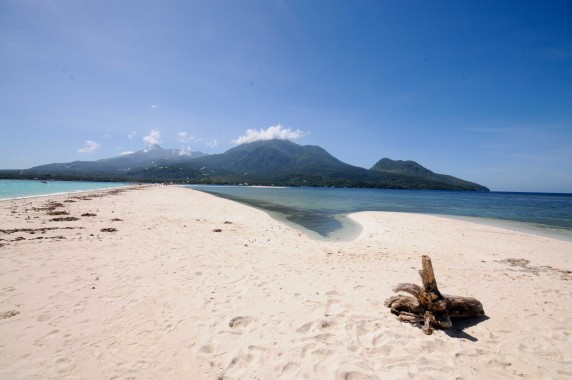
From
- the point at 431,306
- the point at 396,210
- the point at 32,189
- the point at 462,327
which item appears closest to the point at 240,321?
the point at 431,306

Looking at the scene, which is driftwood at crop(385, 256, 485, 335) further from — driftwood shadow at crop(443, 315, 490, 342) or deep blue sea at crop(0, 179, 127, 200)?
deep blue sea at crop(0, 179, 127, 200)

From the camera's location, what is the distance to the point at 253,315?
6.17 meters

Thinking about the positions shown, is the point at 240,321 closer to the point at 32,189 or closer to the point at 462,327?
the point at 462,327

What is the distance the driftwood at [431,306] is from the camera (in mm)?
5914

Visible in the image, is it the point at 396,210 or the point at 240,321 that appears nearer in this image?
the point at 240,321

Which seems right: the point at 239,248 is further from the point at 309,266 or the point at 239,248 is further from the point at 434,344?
the point at 434,344

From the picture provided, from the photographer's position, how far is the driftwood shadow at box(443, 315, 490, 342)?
222 inches

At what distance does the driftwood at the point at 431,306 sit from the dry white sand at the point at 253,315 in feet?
0.84

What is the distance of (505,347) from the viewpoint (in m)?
5.30

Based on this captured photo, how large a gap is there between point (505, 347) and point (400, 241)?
1100 centimetres

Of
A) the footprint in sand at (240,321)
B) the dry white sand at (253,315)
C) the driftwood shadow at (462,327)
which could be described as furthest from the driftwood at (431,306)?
the footprint in sand at (240,321)

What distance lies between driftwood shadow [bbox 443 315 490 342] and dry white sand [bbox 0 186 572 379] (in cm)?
4

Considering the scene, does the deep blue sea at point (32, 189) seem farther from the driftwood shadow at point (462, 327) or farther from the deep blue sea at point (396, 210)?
the driftwood shadow at point (462, 327)

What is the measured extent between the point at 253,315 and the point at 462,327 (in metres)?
5.02
